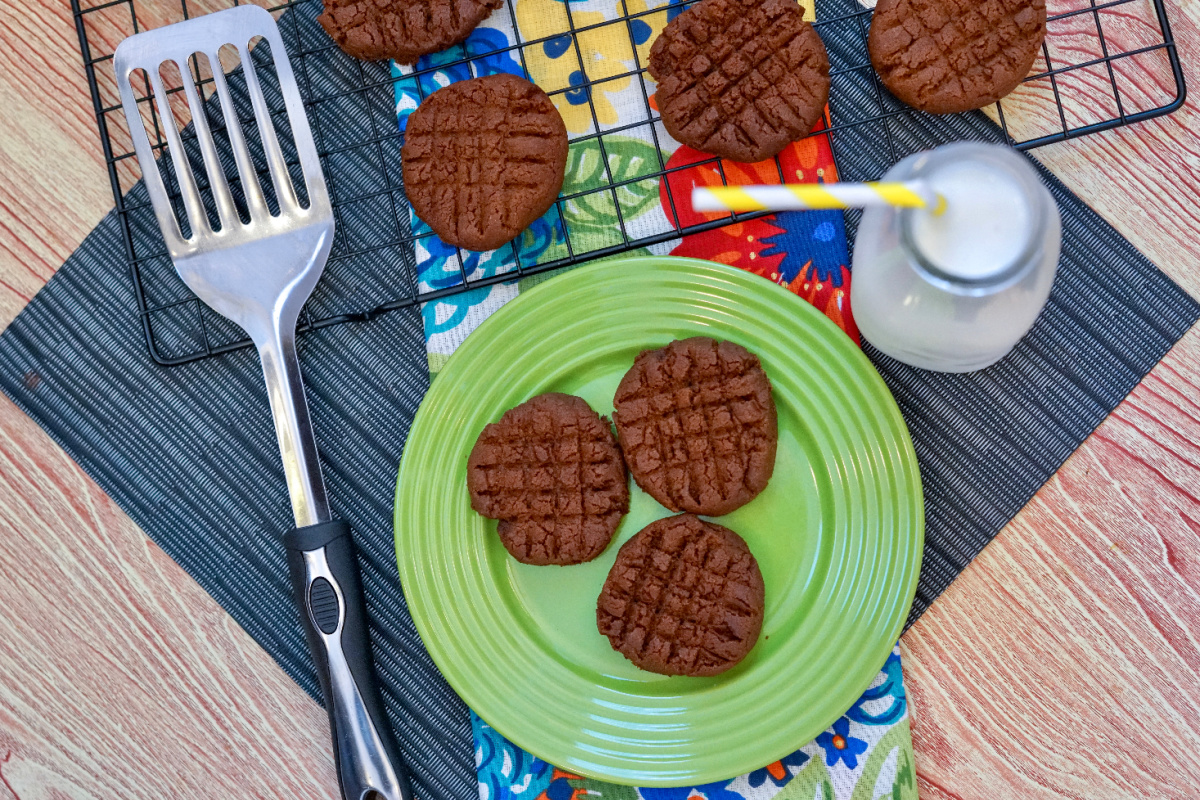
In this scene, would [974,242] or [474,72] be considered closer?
[974,242]

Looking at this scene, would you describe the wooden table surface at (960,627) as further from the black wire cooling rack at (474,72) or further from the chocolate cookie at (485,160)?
the chocolate cookie at (485,160)

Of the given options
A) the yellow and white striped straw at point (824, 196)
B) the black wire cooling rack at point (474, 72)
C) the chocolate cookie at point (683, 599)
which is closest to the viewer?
the yellow and white striped straw at point (824, 196)

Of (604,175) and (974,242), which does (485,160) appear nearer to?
(604,175)

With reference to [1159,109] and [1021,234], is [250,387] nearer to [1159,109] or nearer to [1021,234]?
[1021,234]

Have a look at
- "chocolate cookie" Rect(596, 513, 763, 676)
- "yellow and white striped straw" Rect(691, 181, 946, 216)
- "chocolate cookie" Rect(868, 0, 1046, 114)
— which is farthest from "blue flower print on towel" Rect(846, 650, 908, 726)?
"chocolate cookie" Rect(868, 0, 1046, 114)

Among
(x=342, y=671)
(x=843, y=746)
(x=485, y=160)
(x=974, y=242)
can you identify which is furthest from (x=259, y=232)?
(x=843, y=746)

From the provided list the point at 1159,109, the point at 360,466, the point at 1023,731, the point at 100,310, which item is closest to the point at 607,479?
the point at 360,466

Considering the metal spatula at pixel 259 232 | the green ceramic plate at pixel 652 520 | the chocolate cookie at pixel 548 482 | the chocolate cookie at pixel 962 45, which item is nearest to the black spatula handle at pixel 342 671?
the metal spatula at pixel 259 232
